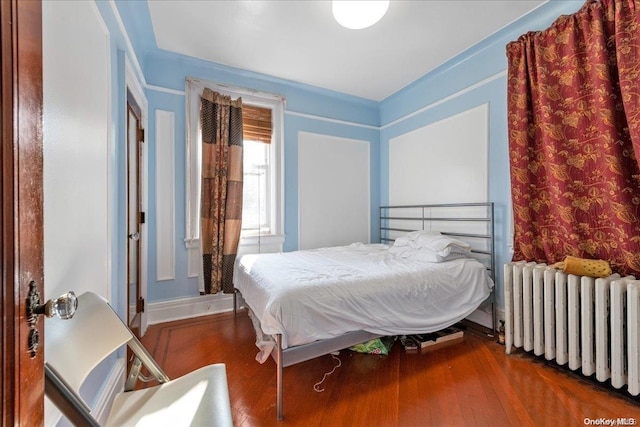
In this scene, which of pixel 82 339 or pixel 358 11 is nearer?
pixel 82 339

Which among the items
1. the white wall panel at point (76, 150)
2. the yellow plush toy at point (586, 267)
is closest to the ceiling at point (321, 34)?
the white wall panel at point (76, 150)

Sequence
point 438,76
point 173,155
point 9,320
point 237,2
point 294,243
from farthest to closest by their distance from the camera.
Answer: point 294,243 → point 438,76 → point 173,155 → point 237,2 → point 9,320

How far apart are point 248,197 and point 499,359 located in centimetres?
283

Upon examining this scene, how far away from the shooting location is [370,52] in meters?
2.76

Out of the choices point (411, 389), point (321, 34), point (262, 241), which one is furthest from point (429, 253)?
point (321, 34)

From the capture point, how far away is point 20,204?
0.52m

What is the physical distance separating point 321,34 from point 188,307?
298 cm

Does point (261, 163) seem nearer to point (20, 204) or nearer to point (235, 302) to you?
point (235, 302)

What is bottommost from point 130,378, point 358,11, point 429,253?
point 130,378

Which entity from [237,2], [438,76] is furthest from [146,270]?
[438,76]

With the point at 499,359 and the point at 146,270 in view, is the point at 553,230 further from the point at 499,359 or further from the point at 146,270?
the point at 146,270

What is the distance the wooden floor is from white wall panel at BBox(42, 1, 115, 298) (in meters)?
1.02

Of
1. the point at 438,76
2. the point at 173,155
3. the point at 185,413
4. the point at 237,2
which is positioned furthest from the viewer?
the point at 438,76

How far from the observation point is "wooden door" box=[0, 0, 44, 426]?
48 cm
